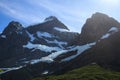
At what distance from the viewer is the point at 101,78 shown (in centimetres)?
18138

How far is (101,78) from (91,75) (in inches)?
459

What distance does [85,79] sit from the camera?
184 m

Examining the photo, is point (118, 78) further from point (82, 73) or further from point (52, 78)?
point (52, 78)

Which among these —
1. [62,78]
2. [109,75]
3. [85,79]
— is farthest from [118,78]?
[62,78]

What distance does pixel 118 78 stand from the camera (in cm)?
17738

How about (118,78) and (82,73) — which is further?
(82,73)

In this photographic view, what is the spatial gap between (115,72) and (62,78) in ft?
115

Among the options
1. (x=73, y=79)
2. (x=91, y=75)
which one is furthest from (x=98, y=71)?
(x=73, y=79)

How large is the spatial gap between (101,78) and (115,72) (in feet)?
52.6

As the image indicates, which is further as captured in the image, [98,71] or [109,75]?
[98,71]

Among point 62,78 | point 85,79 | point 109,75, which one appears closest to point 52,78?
point 62,78

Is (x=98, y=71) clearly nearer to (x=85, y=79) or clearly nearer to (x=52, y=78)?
(x=85, y=79)

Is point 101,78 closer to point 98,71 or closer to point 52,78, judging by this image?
point 98,71

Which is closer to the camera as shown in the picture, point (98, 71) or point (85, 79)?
point (85, 79)
